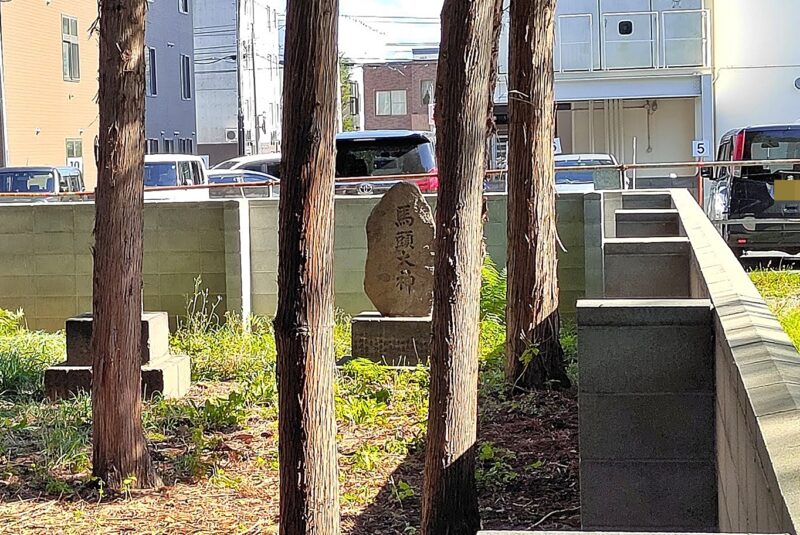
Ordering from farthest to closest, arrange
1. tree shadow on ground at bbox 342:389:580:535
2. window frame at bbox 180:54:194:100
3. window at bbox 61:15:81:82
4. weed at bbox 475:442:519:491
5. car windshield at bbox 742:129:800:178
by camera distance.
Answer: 1. window frame at bbox 180:54:194:100
2. window at bbox 61:15:81:82
3. car windshield at bbox 742:129:800:178
4. weed at bbox 475:442:519:491
5. tree shadow on ground at bbox 342:389:580:535

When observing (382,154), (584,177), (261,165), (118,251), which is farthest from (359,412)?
(261,165)

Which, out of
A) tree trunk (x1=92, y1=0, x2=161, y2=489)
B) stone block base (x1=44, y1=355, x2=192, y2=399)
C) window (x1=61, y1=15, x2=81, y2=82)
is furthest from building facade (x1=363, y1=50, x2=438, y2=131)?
tree trunk (x1=92, y1=0, x2=161, y2=489)

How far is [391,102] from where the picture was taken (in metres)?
59.6

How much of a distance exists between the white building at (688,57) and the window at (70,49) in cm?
1191

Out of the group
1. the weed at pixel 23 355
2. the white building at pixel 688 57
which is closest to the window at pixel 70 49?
the white building at pixel 688 57

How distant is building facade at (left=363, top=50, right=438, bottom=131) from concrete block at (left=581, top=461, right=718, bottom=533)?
2075 inches

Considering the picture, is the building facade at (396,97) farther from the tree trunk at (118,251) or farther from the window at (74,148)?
the tree trunk at (118,251)

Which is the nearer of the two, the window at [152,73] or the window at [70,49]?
the window at [70,49]

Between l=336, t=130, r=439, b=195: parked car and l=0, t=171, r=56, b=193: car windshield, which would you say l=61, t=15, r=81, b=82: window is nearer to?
l=0, t=171, r=56, b=193: car windshield

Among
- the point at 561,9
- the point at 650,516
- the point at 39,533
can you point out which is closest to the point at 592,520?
the point at 650,516

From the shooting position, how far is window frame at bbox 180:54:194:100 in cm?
3739

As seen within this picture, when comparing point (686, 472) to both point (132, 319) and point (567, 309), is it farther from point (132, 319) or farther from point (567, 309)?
point (567, 309)

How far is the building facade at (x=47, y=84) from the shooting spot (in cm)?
2564

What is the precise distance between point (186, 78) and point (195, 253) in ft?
90.0
